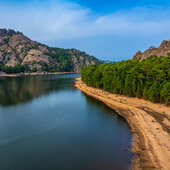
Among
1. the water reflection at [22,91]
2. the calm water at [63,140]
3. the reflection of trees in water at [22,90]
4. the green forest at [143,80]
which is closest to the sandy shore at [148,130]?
the calm water at [63,140]

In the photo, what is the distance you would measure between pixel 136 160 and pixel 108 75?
65.2 meters

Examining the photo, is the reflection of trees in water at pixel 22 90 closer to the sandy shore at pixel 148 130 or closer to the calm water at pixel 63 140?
the calm water at pixel 63 140

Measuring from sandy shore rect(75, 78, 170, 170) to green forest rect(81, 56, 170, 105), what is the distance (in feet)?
13.7

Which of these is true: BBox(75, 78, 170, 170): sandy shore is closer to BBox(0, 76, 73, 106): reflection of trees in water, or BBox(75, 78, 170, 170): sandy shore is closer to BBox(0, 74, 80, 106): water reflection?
BBox(0, 74, 80, 106): water reflection

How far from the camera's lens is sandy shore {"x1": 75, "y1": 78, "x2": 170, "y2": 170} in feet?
95.0

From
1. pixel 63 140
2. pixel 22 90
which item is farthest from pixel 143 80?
pixel 22 90

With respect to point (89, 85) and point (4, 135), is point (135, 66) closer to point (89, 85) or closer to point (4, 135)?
point (89, 85)

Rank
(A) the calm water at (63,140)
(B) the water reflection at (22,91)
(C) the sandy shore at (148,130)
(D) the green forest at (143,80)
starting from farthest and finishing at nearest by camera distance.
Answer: (B) the water reflection at (22,91) < (D) the green forest at (143,80) < (A) the calm water at (63,140) < (C) the sandy shore at (148,130)

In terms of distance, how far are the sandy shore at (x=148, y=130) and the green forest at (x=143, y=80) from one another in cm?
417

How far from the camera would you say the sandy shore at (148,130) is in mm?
28963

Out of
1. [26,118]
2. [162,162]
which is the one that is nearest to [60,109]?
[26,118]

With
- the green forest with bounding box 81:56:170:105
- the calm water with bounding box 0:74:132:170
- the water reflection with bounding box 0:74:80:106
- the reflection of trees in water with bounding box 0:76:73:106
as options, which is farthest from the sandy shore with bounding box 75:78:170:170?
the reflection of trees in water with bounding box 0:76:73:106

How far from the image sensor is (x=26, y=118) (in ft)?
174

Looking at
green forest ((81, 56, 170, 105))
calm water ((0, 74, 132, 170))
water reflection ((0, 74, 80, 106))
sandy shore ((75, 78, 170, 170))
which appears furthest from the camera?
water reflection ((0, 74, 80, 106))
